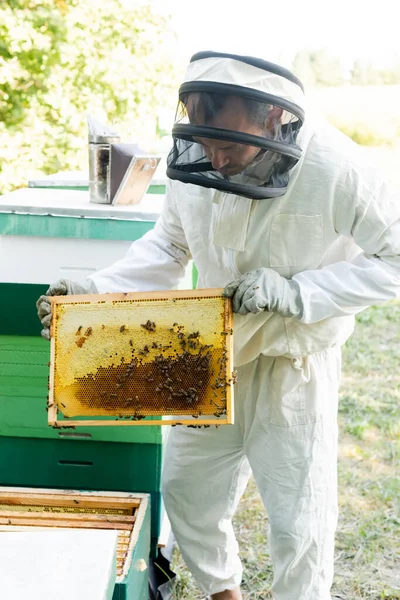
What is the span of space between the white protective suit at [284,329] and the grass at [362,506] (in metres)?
0.64

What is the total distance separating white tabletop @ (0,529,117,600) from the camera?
3.63 ft

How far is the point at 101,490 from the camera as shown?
9.39 feet

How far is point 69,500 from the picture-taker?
8.36 ft

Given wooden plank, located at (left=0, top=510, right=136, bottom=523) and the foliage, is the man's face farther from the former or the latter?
the foliage

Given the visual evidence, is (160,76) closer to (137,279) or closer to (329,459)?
(137,279)

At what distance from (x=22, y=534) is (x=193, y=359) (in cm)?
99

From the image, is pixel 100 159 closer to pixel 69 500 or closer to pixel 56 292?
pixel 56 292

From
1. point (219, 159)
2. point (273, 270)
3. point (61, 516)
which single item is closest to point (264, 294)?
point (273, 270)

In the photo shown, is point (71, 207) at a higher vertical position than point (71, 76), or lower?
higher

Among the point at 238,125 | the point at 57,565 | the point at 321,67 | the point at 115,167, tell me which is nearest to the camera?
the point at 57,565

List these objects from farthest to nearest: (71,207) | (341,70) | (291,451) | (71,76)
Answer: (341,70) < (71,76) < (71,207) < (291,451)

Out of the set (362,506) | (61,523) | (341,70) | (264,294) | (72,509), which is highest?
(264,294)

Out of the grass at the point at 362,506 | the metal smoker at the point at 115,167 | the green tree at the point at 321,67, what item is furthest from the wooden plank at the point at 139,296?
the green tree at the point at 321,67

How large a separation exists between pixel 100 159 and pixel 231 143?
3.77 ft
